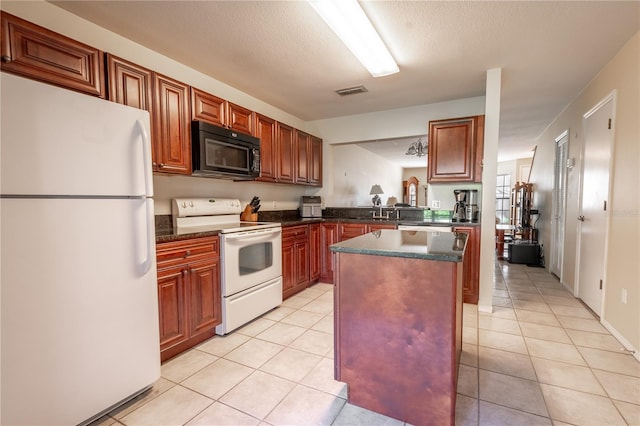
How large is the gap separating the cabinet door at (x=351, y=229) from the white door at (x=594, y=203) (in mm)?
2319

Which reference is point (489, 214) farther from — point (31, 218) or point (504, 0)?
point (31, 218)

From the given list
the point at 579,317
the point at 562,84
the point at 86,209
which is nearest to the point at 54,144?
the point at 86,209

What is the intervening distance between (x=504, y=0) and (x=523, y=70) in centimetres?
134

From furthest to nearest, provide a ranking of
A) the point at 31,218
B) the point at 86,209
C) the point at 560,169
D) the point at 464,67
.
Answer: the point at 560,169
the point at 464,67
the point at 86,209
the point at 31,218

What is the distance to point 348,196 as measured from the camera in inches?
224

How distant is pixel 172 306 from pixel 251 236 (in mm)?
853

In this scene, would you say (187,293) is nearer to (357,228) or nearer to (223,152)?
(223,152)

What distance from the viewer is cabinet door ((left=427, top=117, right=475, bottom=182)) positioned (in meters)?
3.31

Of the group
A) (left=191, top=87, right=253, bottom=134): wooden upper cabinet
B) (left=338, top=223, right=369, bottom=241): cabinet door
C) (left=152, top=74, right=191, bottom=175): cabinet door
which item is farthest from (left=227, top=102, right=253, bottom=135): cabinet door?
(left=338, top=223, right=369, bottom=241): cabinet door

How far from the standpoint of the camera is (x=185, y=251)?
2111mm

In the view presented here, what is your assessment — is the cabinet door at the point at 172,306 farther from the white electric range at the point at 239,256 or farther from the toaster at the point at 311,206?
the toaster at the point at 311,206

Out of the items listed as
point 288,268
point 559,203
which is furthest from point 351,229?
point 559,203

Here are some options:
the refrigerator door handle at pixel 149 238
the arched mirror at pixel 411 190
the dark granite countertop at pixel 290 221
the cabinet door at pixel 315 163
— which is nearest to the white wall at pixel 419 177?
the arched mirror at pixel 411 190

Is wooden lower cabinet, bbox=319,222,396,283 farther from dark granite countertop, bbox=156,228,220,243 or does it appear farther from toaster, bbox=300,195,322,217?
dark granite countertop, bbox=156,228,220,243
